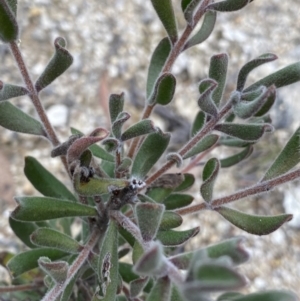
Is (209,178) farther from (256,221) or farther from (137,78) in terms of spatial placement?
(137,78)

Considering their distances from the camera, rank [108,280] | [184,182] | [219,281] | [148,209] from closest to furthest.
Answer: [219,281] < [148,209] < [108,280] < [184,182]

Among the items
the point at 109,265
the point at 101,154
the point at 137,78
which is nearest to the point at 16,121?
the point at 101,154

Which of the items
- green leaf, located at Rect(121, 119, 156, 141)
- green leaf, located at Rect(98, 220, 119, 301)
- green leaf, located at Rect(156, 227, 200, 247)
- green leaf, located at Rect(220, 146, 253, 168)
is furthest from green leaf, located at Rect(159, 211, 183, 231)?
green leaf, located at Rect(220, 146, 253, 168)

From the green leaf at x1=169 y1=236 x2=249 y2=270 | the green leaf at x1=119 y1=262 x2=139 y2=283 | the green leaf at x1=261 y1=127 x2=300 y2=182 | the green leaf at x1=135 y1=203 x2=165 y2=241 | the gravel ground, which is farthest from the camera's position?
the gravel ground

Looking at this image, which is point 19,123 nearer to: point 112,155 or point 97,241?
point 112,155

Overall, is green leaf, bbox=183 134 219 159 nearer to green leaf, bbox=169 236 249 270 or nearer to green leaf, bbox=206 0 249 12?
green leaf, bbox=206 0 249 12

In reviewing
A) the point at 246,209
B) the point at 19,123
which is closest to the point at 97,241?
the point at 19,123

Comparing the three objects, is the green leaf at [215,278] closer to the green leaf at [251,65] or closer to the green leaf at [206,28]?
the green leaf at [251,65]
